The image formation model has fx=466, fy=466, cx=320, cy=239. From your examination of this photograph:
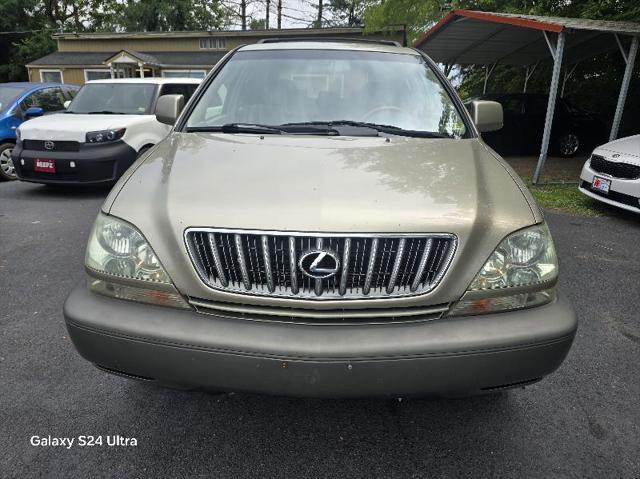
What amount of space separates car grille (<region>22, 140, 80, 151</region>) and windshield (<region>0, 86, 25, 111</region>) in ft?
6.79

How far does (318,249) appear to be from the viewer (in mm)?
1608

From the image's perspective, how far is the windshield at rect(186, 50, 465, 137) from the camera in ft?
8.64

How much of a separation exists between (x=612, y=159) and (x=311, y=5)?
38058mm

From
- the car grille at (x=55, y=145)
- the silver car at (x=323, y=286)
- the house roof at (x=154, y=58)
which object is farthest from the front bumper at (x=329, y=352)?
the house roof at (x=154, y=58)

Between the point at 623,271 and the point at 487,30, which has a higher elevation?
the point at 487,30

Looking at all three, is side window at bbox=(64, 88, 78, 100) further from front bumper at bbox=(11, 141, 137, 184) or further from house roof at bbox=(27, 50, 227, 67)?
house roof at bbox=(27, 50, 227, 67)

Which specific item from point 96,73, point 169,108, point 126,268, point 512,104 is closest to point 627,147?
point 512,104

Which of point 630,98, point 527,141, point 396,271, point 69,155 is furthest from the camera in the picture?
point 630,98

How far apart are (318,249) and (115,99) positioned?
279 inches

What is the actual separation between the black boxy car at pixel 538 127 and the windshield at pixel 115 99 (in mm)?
7004

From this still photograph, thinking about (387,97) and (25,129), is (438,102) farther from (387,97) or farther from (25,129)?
(25,129)

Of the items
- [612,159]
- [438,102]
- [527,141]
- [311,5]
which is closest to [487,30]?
[527,141]

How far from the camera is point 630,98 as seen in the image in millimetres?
12109

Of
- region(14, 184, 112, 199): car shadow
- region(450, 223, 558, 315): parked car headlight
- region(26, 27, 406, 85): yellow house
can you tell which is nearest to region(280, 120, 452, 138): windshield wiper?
region(450, 223, 558, 315): parked car headlight
